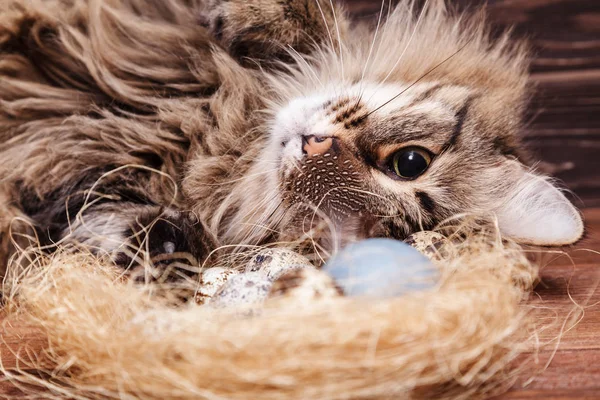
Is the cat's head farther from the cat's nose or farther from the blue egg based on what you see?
the blue egg

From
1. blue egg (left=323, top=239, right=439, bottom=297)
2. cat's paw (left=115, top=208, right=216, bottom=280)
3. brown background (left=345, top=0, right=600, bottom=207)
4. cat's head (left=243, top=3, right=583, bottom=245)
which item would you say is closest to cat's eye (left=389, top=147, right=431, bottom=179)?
cat's head (left=243, top=3, right=583, bottom=245)

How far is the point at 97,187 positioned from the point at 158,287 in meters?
0.36

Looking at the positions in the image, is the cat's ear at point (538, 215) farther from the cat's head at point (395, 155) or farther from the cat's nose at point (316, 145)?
the cat's nose at point (316, 145)

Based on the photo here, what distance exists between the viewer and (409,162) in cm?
129

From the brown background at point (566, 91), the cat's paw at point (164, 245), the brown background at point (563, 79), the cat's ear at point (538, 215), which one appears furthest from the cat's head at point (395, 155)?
the brown background at point (563, 79)

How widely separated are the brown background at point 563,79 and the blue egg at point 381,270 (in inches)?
41.9

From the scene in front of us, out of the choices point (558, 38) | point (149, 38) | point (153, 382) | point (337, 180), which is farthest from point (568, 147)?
point (153, 382)

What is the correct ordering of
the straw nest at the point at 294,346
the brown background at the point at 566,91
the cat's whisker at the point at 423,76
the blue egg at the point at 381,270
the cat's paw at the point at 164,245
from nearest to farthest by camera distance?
the straw nest at the point at 294,346 < the blue egg at the point at 381,270 < the cat's paw at the point at 164,245 < the cat's whisker at the point at 423,76 < the brown background at the point at 566,91

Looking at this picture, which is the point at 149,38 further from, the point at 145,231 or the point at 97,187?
the point at 145,231

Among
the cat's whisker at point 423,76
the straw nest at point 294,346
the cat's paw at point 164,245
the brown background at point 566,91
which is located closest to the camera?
the straw nest at point 294,346

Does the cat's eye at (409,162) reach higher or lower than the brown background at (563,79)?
lower

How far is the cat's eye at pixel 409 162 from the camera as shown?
1290mm

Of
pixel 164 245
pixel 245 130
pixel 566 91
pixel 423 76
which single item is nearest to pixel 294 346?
pixel 164 245

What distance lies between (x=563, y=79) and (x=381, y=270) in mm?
1395
